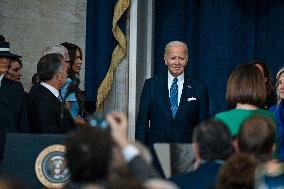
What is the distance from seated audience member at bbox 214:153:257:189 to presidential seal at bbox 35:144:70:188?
1.56m

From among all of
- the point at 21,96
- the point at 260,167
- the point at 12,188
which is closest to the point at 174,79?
the point at 21,96

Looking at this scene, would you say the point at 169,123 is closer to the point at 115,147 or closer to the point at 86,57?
the point at 86,57

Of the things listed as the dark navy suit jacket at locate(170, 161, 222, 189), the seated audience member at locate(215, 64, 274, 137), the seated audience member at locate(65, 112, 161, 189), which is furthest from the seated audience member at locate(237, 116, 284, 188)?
the seated audience member at locate(65, 112, 161, 189)

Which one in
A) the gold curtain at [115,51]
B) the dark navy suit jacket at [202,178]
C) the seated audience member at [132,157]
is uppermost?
the gold curtain at [115,51]

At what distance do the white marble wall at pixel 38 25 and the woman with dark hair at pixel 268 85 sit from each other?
2474 mm

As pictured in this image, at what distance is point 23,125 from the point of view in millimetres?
5621

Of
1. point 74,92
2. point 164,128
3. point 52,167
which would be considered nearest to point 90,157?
point 52,167

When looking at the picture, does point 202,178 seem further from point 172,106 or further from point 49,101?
point 172,106

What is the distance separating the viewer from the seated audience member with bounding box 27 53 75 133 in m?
5.46

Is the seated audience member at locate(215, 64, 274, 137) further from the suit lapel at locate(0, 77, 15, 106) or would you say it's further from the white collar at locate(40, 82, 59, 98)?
the suit lapel at locate(0, 77, 15, 106)

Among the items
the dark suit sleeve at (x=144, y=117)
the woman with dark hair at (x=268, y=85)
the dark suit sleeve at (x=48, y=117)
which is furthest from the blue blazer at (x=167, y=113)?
the dark suit sleeve at (x=48, y=117)

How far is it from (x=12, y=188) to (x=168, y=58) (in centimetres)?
397

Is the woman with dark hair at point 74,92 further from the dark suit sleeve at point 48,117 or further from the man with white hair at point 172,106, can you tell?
the man with white hair at point 172,106

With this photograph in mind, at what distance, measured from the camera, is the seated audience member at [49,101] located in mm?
5457
